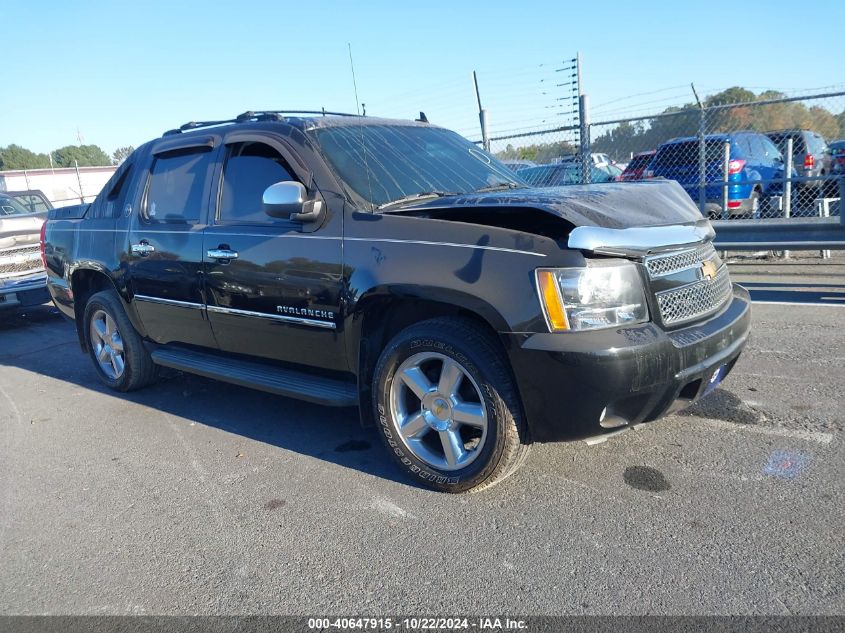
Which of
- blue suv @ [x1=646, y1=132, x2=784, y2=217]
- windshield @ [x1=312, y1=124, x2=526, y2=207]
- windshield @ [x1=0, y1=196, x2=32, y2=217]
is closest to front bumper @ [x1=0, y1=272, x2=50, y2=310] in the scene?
windshield @ [x1=0, y1=196, x2=32, y2=217]

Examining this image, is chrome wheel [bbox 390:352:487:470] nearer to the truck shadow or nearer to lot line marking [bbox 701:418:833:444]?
the truck shadow

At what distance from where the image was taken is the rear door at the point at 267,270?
381 cm

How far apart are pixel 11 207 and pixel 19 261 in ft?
10.5

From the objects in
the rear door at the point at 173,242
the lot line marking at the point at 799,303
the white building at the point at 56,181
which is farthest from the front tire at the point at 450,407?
the white building at the point at 56,181

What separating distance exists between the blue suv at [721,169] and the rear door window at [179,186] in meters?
7.83

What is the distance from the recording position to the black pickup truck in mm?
3086

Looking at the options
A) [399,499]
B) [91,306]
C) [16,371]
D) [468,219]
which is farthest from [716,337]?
[16,371]

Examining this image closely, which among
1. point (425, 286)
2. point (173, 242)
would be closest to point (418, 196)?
point (425, 286)

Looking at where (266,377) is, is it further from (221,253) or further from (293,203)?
(293,203)

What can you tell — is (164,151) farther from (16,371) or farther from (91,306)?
(16,371)

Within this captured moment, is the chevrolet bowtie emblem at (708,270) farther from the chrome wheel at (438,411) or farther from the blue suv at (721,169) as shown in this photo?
the blue suv at (721,169)

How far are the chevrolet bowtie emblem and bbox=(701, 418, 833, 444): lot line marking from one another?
3.06 feet

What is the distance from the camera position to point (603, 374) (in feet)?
9.82

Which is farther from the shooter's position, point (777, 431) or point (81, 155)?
point (81, 155)
